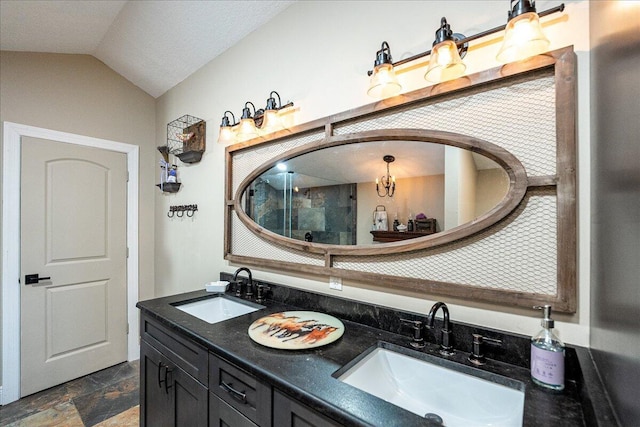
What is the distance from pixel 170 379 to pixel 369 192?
137 cm

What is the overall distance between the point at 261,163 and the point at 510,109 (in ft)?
4.50

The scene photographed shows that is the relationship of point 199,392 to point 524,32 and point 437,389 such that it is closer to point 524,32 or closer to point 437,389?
point 437,389

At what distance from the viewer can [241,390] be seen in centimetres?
107

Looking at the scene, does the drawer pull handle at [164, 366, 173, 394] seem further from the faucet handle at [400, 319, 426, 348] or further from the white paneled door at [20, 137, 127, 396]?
the white paneled door at [20, 137, 127, 396]

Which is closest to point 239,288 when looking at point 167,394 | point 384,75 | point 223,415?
point 167,394

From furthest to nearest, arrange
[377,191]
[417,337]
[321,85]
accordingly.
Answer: [321,85] < [377,191] < [417,337]

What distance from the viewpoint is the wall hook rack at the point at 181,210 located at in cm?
247

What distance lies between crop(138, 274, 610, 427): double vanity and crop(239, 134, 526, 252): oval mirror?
0.38m

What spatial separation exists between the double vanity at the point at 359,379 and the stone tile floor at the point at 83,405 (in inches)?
38.4

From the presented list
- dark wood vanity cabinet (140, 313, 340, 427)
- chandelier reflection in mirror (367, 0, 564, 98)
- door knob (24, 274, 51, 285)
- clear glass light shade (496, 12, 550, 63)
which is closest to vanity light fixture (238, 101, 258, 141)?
chandelier reflection in mirror (367, 0, 564, 98)

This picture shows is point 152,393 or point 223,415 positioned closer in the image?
point 223,415

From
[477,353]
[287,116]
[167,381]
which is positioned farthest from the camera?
[287,116]

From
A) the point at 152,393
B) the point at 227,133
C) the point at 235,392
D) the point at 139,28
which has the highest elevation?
the point at 139,28

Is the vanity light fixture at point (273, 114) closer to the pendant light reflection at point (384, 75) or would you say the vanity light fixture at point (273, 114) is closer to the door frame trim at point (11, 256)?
the pendant light reflection at point (384, 75)
